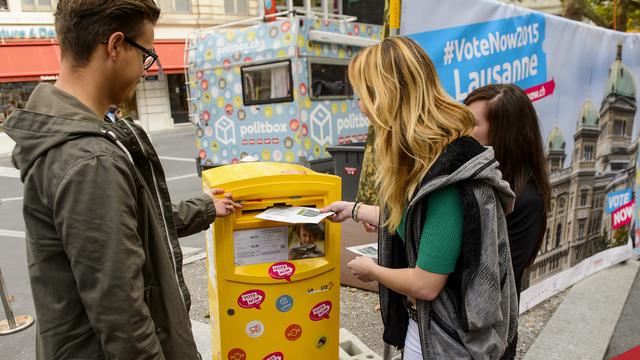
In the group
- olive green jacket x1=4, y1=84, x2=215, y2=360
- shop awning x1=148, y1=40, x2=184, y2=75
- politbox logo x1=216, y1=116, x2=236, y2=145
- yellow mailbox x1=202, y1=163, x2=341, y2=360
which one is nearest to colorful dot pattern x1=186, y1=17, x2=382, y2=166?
politbox logo x1=216, y1=116, x2=236, y2=145

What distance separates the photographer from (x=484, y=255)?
1.33m

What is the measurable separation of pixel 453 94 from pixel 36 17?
18671 mm

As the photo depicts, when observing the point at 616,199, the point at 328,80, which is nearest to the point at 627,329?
the point at 616,199

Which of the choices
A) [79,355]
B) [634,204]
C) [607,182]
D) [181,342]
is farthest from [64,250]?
[634,204]

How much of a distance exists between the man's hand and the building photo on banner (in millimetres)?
1564

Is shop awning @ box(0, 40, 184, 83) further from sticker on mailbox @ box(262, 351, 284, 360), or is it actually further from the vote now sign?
sticker on mailbox @ box(262, 351, 284, 360)

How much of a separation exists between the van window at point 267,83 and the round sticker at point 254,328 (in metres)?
5.51

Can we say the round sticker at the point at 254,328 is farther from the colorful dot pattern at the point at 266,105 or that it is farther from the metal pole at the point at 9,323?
the colorful dot pattern at the point at 266,105

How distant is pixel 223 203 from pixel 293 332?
77cm

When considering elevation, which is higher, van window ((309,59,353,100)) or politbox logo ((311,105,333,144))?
van window ((309,59,353,100))

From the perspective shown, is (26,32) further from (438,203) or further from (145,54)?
(438,203)

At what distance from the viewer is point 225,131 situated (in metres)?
8.41

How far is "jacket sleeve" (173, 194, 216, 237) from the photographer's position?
1.76m

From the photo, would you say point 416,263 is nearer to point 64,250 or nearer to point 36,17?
point 64,250
